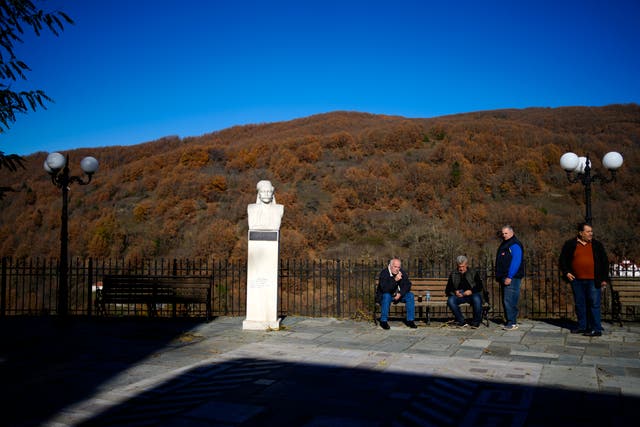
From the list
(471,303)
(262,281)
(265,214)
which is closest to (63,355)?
(262,281)

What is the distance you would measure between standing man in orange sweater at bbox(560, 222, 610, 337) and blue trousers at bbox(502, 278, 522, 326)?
34.9 inches

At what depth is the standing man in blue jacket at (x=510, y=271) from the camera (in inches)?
375

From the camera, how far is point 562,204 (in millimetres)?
27812

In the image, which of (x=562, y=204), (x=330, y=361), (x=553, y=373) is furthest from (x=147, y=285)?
(x=562, y=204)

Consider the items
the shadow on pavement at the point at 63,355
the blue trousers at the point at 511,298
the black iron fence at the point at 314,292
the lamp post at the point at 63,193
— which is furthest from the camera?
the black iron fence at the point at 314,292

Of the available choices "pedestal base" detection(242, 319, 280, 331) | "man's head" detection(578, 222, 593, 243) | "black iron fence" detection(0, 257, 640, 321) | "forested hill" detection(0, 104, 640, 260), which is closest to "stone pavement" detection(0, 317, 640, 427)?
"pedestal base" detection(242, 319, 280, 331)

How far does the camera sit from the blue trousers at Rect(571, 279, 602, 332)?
8.98 metres

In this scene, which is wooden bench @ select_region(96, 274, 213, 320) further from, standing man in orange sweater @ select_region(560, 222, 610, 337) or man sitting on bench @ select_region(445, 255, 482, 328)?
standing man in orange sweater @ select_region(560, 222, 610, 337)

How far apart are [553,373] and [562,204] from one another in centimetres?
2386

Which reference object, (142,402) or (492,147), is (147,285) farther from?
(492,147)

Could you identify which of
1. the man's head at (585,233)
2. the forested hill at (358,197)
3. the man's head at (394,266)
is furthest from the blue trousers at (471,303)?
the forested hill at (358,197)

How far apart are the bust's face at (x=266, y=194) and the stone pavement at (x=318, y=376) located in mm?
2551

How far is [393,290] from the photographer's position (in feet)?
33.4

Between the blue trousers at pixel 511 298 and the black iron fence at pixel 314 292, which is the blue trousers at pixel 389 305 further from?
the blue trousers at pixel 511 298
